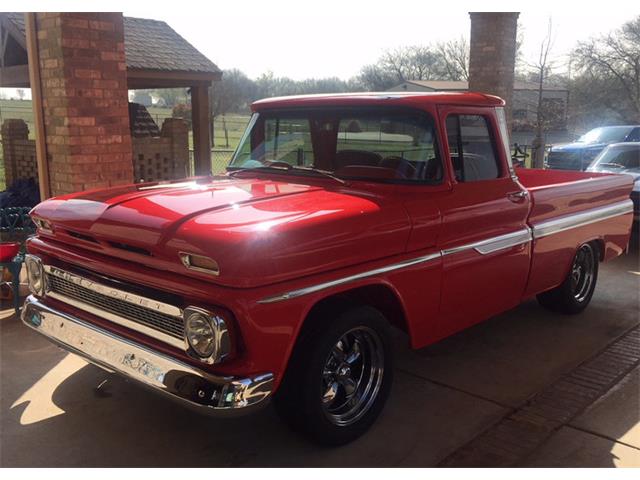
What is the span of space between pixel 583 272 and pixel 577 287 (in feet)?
0.51

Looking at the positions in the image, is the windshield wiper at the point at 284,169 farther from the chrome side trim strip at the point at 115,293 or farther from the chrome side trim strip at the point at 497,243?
the chrome side trim strip at the point at 115,293

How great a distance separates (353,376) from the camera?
353 cm

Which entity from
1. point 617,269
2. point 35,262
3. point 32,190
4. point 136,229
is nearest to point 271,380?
point 136,229

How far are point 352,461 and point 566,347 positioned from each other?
2460mm

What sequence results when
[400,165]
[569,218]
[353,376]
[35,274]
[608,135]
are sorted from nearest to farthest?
[353,376], [35,274], [400,165], [569,218], [608,135]

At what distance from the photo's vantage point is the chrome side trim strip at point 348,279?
2838 millimetres

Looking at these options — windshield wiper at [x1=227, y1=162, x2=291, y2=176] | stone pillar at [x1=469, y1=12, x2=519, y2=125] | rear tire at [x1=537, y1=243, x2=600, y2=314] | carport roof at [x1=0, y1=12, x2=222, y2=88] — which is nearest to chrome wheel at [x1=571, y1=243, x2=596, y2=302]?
rear tire at [x1=537, y1=243, x2=600, y2=314]

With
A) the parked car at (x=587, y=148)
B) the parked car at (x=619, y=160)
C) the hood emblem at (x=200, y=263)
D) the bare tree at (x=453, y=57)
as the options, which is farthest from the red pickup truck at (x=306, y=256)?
the bare tree at (x=453, y=57)

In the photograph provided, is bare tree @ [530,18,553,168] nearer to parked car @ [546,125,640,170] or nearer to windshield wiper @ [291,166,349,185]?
parked car @ [546,125,640,170]

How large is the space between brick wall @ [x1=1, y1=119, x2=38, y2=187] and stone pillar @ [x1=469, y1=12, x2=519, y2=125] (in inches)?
321

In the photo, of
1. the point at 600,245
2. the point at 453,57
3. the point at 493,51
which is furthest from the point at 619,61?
the point at 600,245

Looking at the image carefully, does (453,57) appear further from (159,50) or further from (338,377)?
(338,377)

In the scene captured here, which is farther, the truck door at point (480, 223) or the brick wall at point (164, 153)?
the brick wall at point (164, 153)

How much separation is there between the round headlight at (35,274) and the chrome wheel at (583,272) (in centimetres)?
442
